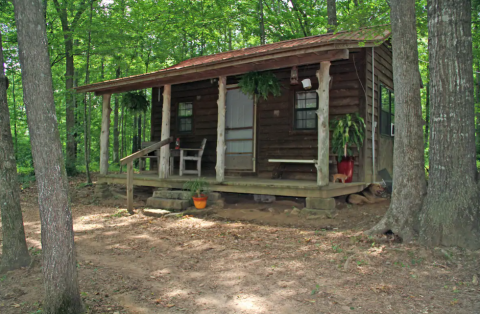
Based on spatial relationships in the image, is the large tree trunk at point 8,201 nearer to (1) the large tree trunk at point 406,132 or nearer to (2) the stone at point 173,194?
(2) the stone at point 173,194

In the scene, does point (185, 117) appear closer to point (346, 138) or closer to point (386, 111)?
point (346, 138)

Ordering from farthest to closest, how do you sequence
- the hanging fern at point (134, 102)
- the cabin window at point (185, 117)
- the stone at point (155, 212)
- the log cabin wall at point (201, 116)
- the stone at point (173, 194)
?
the cabin window at point (185, 117) → the hanging fern at point (134, 102) → the log cabin wall at point (201, 116) → the stone at point (173, 194) → the stone at point (155, 212)

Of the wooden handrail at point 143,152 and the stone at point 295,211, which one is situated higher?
the wooden handrail at point 143,152

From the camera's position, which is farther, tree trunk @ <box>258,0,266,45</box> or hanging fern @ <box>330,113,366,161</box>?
tree trunk @ <box>258,0,266,45</box>

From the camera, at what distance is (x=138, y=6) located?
50.2 feet

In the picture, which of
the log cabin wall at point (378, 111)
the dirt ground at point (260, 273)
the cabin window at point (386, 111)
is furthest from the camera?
the cabin window at point (386, 111)

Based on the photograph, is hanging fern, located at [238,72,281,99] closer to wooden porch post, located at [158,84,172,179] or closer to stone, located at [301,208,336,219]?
wooden porch post, located at [158,84,172,179]

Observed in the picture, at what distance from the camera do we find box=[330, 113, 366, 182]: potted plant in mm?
7441

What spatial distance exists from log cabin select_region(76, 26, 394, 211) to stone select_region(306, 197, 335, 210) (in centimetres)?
5

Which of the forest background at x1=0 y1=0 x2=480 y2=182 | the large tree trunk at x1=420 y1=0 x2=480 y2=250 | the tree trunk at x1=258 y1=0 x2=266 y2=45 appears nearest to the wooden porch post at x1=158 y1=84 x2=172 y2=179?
the forest background at x1=0 y1=0 x2=480 y2=182

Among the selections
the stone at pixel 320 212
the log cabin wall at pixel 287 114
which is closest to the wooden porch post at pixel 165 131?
the log cabin wall at pixel 287 114

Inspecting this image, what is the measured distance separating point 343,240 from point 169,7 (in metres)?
14.5

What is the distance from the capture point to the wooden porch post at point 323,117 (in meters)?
6.48

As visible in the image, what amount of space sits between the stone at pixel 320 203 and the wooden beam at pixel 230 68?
256cm
